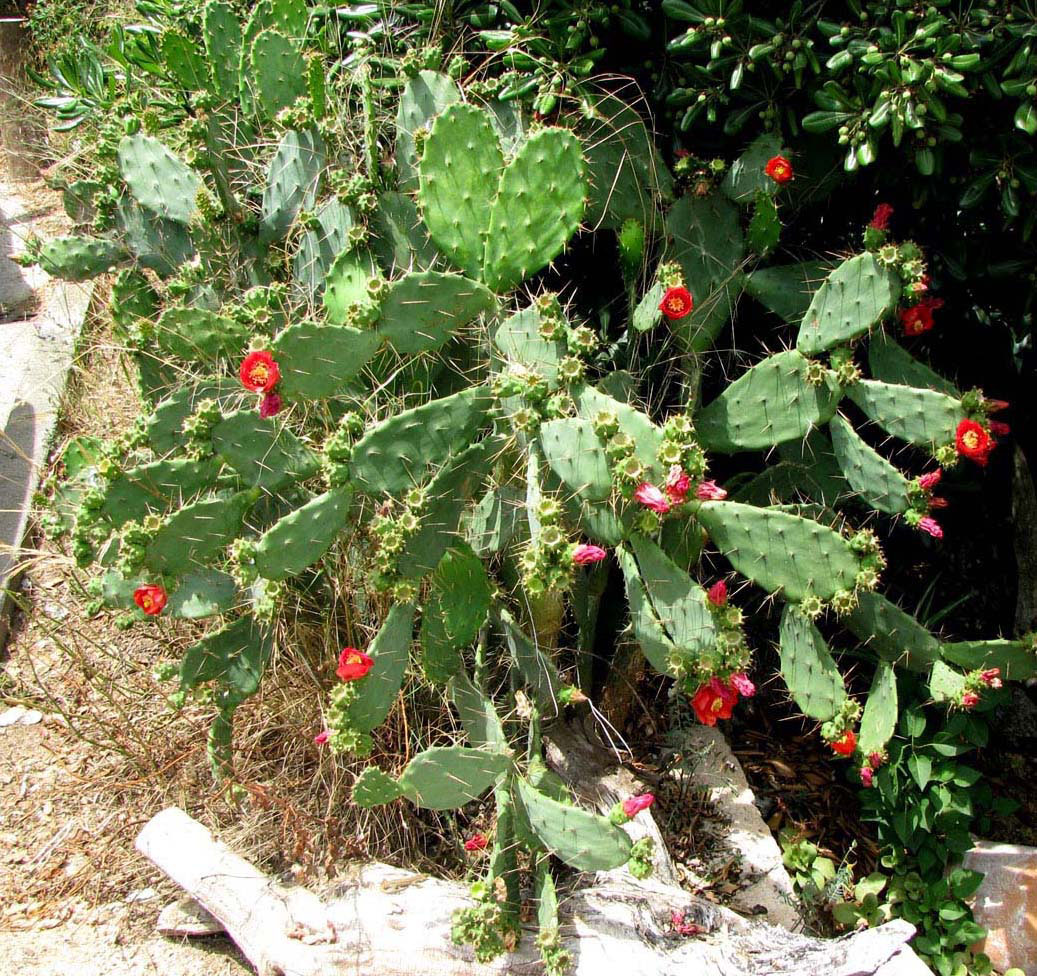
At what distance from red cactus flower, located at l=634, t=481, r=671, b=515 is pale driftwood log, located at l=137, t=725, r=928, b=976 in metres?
1.09

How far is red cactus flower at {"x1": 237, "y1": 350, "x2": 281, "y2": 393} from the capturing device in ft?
7.43

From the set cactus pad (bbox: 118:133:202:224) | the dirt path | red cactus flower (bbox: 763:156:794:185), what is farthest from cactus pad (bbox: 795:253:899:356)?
the dirt path

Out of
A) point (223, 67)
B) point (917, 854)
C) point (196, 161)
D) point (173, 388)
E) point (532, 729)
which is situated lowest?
point (917, 854)

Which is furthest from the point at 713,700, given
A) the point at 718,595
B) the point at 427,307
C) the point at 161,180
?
the point at 161,180

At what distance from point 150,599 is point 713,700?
1.41 metres

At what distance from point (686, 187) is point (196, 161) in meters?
1.52

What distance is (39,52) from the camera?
611cm

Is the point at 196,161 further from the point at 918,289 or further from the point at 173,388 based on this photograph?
the point at 918,289

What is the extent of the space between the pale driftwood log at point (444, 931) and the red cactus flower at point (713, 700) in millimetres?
569

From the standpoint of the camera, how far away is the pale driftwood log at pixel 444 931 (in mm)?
2305

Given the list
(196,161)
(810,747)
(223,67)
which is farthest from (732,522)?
(223,67)

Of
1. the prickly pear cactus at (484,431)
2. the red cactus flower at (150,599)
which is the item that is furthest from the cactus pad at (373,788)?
the red cactus flower at (150,599)

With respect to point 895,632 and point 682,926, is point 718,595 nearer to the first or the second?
point 895,632

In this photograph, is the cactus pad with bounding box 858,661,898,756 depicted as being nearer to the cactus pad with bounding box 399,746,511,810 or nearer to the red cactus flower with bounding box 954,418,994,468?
the red cactus flower with bounding box 954,418,994,468
